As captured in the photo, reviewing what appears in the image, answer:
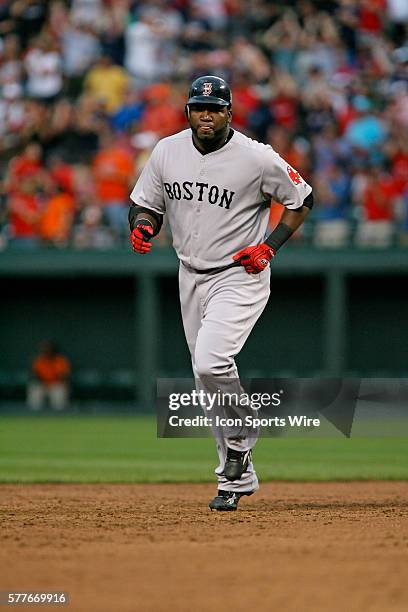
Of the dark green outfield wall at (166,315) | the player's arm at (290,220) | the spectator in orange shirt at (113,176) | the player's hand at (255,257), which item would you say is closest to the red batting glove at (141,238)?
the player's hand at (255,257)

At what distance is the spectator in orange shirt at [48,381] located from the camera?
16922 mm

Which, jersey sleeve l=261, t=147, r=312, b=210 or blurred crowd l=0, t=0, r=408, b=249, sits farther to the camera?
blurred crowd l=0, t=0, r=408, b=249

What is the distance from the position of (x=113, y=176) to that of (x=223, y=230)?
8940mm

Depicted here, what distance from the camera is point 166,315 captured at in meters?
18.2

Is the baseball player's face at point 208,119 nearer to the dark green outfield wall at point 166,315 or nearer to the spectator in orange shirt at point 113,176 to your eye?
the spectator in orange shirt at point 113,176

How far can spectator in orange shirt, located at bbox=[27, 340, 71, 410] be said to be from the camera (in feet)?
55.5

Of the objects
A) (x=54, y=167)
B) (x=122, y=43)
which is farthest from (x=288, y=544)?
(x=122, y=43)

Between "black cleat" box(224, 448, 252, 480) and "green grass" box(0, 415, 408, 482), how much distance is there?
8.37ft

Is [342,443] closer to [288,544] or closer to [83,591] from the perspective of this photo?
[288,544]

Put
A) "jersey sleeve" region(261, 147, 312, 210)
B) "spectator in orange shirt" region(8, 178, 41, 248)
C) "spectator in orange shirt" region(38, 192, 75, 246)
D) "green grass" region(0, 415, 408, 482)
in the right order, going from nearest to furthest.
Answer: "jersey sleeve" region(261, 147, 312, 210) → "green grass" region(0, 415, 408, 482) → "spectator in orange shirt" region(8, 178, 41, 248) → "spectator in orange shirt" region(38, 192, 75, 246)

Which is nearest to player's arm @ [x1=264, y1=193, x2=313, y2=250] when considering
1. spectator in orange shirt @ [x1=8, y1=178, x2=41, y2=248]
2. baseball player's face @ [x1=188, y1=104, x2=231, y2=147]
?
baseball player's face @ [x1=188, y1=104, x2=231, y2=147]

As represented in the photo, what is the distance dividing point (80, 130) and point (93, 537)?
449 inches

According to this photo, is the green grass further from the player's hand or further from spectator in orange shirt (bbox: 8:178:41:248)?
the player's hand

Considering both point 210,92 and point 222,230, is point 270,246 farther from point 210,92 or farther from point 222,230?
point 210,92
